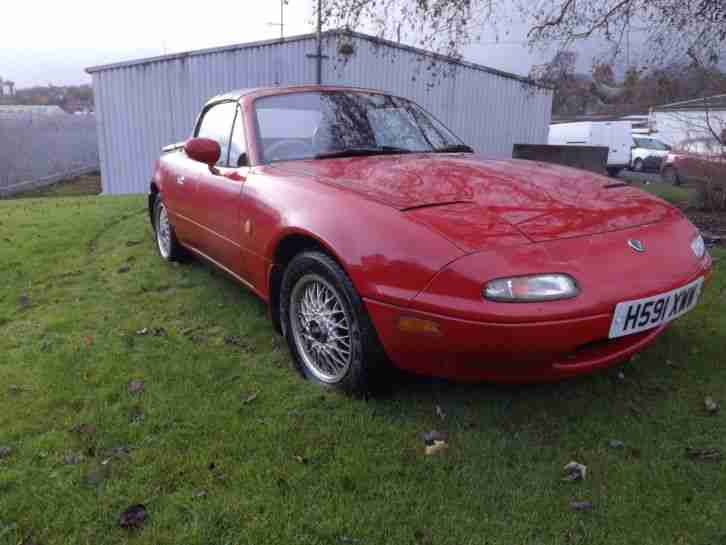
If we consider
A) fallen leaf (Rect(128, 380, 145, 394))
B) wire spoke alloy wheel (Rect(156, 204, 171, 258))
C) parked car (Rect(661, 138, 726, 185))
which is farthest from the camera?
parked car (Rect(661, 138, 726, 185))

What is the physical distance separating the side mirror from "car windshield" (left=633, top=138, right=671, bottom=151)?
2672 centimetres

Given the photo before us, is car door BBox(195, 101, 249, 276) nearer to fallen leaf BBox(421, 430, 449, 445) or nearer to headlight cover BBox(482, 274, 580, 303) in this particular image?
fallen leaf BBox(421, 430, 449, 445)

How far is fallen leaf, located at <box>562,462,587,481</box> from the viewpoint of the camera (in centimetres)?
220

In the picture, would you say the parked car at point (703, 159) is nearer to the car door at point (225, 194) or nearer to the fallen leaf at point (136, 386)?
the car door at point (225, 194)

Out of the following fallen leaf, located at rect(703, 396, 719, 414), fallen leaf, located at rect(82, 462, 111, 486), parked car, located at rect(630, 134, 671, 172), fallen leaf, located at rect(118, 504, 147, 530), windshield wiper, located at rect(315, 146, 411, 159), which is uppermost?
windshield wiper, located at rect(315, 146, 411, 159)

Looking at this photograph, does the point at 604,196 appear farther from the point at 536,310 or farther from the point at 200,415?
the point at 200,415

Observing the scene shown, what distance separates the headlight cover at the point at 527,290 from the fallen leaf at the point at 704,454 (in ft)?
2.84

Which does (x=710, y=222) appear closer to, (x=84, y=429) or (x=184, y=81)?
(x=84, y=429)

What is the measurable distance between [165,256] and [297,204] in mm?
2854

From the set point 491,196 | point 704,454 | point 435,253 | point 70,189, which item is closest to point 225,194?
point 491,196

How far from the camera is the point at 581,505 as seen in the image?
6.72 feet

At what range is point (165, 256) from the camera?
5266 millimetres

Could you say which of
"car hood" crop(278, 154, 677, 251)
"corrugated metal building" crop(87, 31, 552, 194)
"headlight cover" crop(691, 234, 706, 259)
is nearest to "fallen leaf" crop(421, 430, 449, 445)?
"car hood" crop(278, 154, 677, 251)

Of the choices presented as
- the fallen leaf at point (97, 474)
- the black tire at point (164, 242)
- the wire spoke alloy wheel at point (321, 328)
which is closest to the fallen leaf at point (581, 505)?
the wire spoke alloy wheel at point (321, 328)
